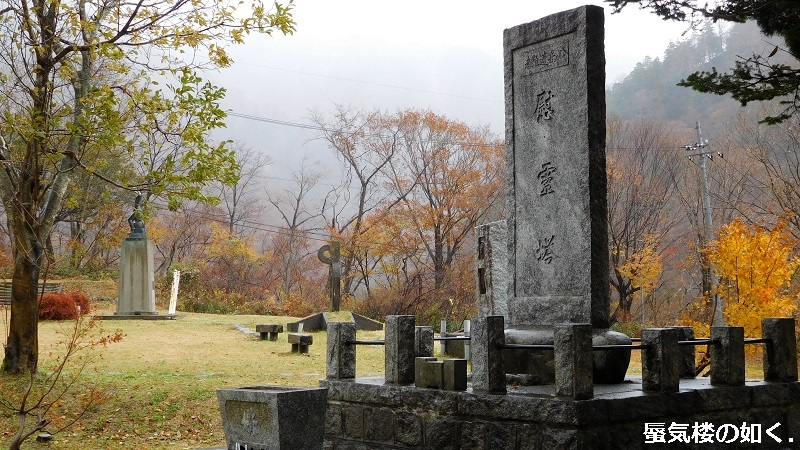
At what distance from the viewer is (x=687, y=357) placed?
7805mm

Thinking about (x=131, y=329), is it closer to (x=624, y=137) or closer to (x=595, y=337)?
(x=595, y=337)

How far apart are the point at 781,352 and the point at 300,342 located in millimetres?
10479

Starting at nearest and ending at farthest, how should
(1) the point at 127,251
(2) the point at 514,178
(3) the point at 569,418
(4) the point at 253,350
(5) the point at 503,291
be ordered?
(3) the point at 569,418 < (2) the point at 514,178 < (5) the point at 503,291 < (4) the point at 253,350 < (1) the point at 127,251

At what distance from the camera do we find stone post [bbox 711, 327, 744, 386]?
6727 millimetres

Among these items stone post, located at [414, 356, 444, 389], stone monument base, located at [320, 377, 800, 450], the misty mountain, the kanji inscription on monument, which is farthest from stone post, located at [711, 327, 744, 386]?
the misty mountain

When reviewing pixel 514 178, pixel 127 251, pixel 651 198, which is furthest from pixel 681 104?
pixel 514 178

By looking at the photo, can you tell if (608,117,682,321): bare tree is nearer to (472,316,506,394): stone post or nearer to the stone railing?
the stone railing

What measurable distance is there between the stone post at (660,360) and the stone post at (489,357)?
1169mm

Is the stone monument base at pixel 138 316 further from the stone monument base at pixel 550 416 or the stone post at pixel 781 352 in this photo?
the stone post at pixel 781 352

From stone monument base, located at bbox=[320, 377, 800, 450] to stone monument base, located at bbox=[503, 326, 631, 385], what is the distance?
210 millimetres

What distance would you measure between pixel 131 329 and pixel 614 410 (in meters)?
15.3

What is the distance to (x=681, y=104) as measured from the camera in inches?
1624

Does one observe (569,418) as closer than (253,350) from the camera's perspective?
Yes

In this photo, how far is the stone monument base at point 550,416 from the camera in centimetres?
551
